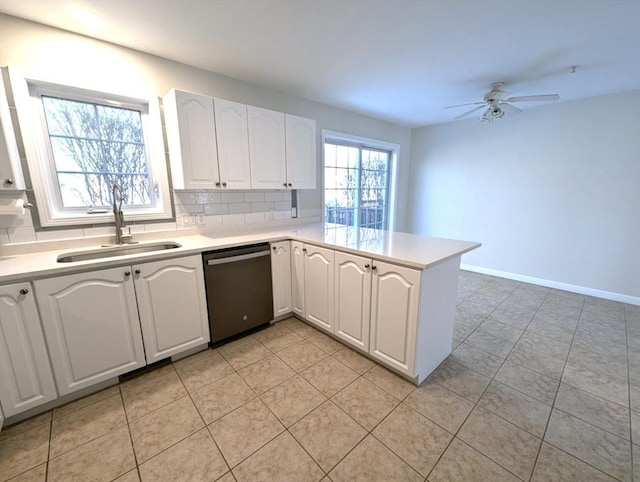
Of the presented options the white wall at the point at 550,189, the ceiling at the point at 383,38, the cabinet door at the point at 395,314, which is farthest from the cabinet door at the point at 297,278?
the white wall at the point at 550,189

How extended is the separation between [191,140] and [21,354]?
1.68m

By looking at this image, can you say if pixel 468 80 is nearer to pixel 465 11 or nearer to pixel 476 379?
pixel 465 11

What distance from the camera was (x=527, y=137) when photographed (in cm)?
355

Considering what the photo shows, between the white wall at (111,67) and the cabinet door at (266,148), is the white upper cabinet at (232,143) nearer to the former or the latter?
the cabinet door at (266,148)

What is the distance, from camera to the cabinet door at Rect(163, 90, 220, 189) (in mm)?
2064

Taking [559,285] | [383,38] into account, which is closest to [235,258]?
[383,38]

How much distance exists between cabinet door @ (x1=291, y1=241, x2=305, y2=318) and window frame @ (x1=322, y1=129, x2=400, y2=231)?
1.19 m

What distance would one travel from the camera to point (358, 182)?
421 centimetres

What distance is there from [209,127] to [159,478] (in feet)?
7.39

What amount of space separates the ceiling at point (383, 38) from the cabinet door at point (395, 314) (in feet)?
5.22

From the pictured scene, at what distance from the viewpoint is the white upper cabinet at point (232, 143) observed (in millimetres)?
2246

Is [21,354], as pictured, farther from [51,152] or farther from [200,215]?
[200,215]

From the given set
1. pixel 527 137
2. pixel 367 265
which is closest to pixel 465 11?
pixel 367 265

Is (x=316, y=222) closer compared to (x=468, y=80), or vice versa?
(x=468, y=80)
